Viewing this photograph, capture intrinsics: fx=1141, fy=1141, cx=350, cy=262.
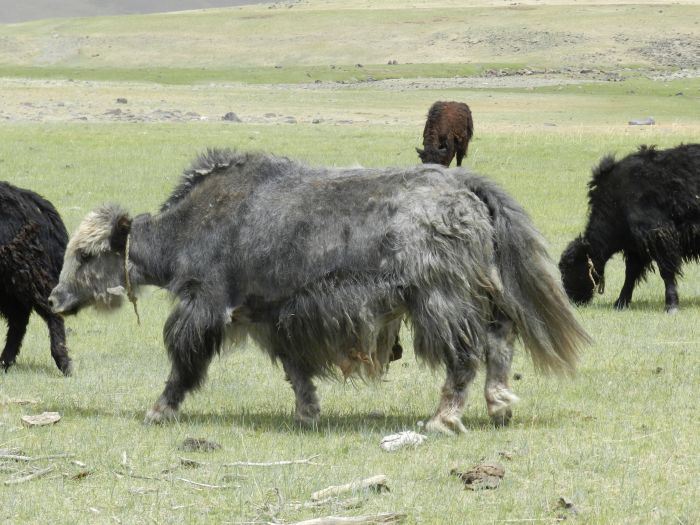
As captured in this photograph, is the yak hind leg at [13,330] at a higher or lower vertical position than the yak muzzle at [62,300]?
lower

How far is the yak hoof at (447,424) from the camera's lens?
6.98 m

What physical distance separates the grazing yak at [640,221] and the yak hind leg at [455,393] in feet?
20.1

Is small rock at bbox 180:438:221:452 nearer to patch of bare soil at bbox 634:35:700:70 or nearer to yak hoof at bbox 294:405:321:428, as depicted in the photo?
yak hoof at bbox 294:405:321:428

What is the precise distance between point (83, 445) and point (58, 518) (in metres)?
1.51

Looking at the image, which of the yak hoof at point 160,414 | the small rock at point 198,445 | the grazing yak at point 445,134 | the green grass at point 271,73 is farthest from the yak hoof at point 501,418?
the green grass at point 271,73

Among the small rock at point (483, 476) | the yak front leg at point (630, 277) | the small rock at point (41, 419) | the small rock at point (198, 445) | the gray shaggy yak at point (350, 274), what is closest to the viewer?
the small rock at point (483, 476)

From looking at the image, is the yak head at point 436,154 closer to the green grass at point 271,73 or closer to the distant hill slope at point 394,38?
the green grass at point 271,73

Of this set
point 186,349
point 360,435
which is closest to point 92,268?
point 186,349

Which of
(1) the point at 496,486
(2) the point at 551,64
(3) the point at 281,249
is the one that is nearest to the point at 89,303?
(3) the point at 281,249

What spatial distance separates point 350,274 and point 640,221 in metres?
6.51

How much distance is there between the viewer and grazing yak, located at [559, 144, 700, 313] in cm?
1268

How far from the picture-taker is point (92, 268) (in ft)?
26.9

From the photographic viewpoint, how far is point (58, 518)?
521cm

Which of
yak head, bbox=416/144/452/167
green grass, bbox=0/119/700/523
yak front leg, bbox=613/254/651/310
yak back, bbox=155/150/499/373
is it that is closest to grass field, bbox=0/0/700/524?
green grass, bbox=0/119/700/523
